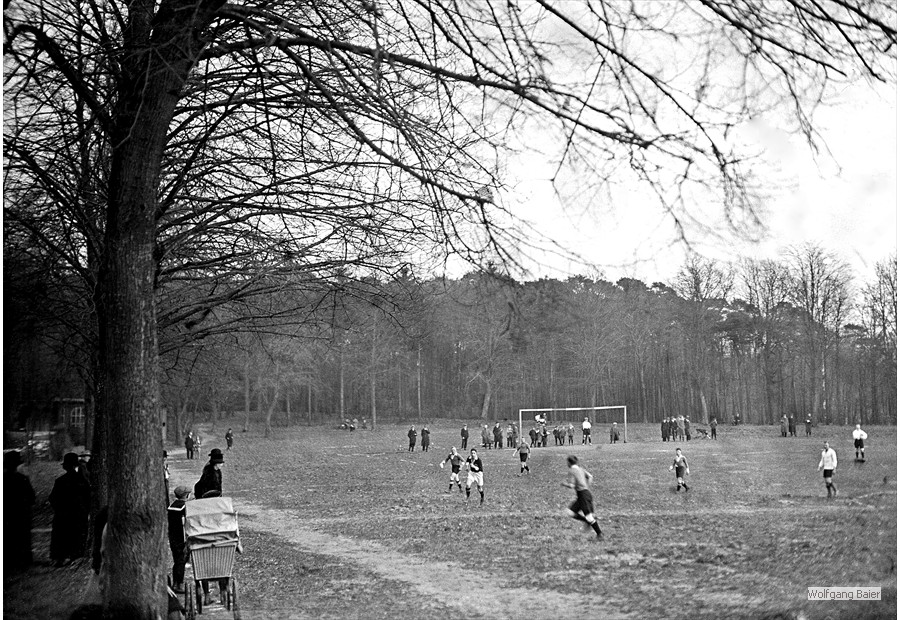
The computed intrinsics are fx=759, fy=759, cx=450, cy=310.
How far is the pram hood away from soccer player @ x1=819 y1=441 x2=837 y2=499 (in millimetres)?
4281

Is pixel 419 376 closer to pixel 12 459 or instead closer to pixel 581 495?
pixel 581 495

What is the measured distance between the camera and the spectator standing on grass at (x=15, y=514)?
436cm

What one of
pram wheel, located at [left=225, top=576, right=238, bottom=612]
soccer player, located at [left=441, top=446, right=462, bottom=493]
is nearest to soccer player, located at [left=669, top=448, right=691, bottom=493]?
soccer player, located at [left=441, top=446, right=462, bottom=493]

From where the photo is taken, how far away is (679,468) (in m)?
5.64

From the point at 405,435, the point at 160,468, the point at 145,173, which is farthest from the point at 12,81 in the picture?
the point at 405,435

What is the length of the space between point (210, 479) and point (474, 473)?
2209 mm

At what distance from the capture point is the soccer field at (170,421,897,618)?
16.1 ft

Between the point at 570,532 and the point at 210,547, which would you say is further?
the point at 570,532

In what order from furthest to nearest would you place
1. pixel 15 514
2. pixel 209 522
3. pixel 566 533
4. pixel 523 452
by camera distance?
pixel 566 533, pixel 523 452, pixel 209 522, pixel 15 514

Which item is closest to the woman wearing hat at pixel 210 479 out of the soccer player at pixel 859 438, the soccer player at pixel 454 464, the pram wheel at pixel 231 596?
the pram wheel at pixel 231 596

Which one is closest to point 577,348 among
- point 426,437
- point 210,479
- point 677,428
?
point 677,428

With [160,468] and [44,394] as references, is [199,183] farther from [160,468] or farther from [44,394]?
[160,468]

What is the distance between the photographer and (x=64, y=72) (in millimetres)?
4430

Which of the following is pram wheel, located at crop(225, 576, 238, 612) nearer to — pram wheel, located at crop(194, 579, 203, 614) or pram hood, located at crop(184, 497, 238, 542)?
pram wheel, located at crop(194, 579, 203, 614)
